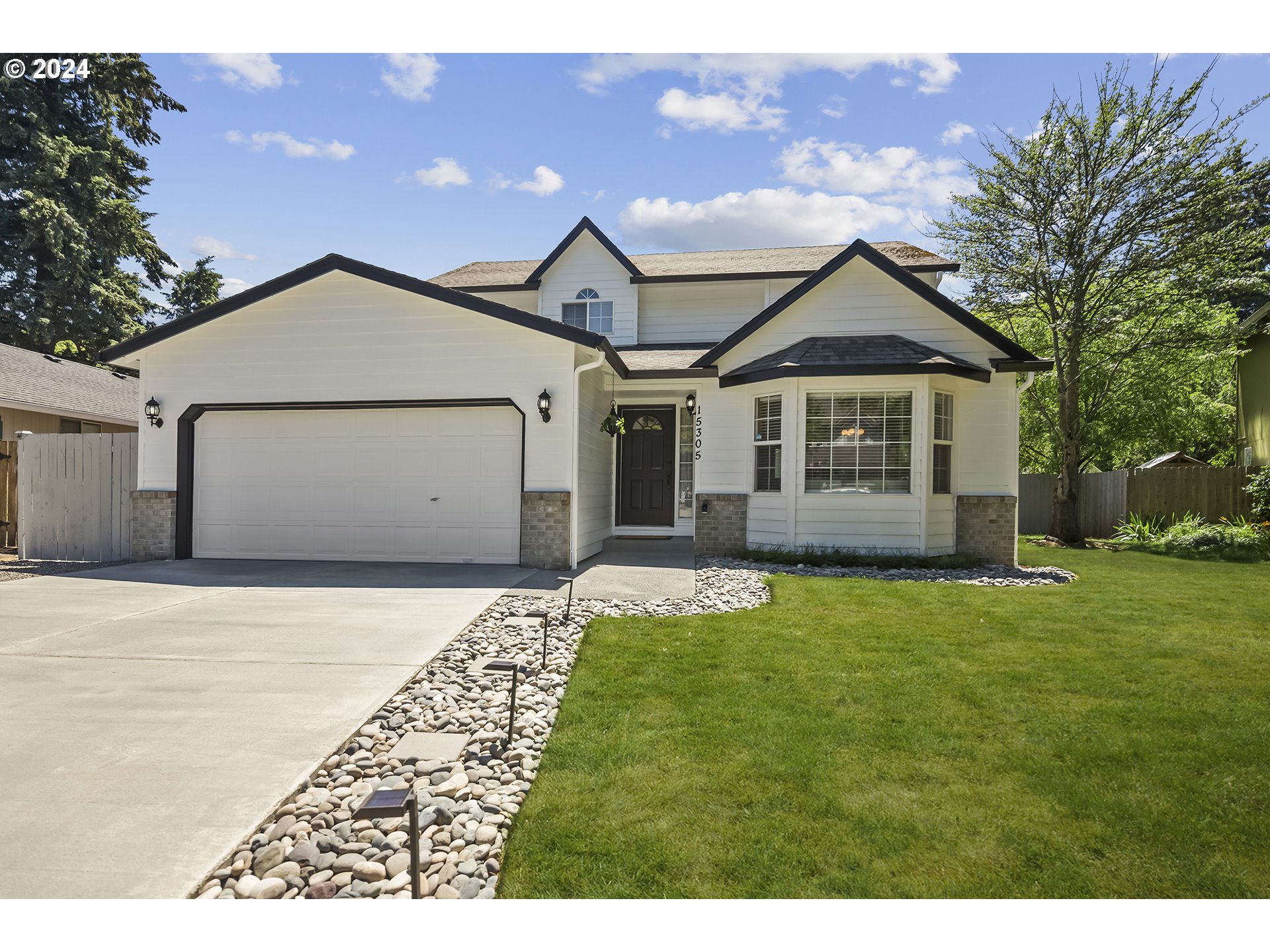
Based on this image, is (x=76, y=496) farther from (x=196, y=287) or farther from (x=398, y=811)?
(x=196, y=287)

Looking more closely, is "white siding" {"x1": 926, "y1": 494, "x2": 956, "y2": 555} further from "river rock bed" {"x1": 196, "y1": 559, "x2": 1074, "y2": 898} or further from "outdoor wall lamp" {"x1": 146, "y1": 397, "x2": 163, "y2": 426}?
"outdoor wall lamp" {"x1": 146, "y1": 397, "x2": 163, "y2": 426}

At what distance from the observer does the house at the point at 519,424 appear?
9.43 meters

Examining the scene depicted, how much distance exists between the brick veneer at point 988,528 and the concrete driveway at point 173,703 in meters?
6.96

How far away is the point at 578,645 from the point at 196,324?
25.9 feet

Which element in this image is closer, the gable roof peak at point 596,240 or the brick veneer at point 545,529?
the brick veneer at point 545,529

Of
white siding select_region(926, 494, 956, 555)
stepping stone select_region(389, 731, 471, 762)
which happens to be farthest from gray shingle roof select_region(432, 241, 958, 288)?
stepping stone select_region(389, 731, 471, 762)

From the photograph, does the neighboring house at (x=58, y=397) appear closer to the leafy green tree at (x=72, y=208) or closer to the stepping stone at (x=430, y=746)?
the leafy green tree at (x=72, y=208)

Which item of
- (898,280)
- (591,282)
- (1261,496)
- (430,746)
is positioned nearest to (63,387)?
(591,282)

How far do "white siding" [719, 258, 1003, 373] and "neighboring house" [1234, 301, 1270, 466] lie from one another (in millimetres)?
9158

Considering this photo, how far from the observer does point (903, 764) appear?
3.39 meters

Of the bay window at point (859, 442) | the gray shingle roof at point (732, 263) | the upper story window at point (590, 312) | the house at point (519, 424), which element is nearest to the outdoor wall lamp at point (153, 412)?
the house at point (519, 424)

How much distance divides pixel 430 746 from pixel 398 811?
4.91 feet

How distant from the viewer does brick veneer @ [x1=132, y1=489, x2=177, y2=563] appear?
400 inches

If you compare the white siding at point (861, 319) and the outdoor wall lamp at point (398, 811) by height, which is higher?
the white siding at point (861, 319)
